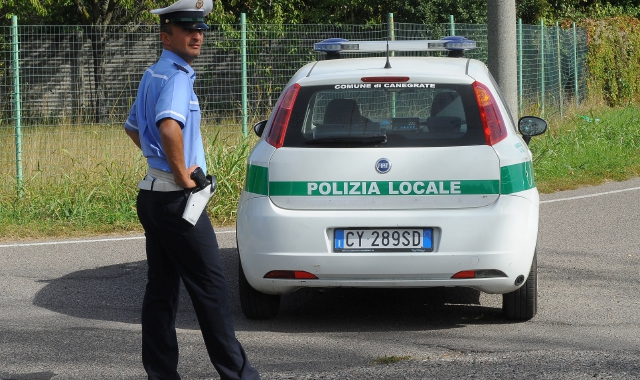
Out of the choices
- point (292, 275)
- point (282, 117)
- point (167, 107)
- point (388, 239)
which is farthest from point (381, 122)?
point (167, 107)

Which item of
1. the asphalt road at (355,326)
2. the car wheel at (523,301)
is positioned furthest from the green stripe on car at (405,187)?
the asphalt road at (355,326)

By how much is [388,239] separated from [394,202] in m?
0.22

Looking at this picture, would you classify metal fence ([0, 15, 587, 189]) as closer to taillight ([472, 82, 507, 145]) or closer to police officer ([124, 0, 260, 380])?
taillight ([472, 82, 507, 145])

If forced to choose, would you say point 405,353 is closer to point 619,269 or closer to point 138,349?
point 138,349

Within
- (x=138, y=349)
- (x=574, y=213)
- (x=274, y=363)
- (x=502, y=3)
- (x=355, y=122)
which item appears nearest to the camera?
(x=274, y=363)

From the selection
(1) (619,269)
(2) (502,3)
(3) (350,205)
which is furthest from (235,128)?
(3) (350,205)

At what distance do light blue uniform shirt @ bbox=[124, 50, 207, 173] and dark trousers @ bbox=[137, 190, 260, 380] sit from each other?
19 cm

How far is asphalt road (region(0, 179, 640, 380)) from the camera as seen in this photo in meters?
5.05

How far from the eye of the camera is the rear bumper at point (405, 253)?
5.77m

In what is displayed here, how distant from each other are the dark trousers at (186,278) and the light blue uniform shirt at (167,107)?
0.62 ft

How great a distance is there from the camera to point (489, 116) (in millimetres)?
5973

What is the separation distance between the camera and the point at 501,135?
19.5 feet

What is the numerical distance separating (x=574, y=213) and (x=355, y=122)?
17.2 feet

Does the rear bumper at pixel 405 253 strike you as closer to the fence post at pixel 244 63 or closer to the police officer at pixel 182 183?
the police officer at pixel 182 183
